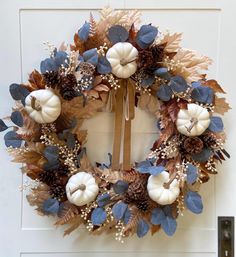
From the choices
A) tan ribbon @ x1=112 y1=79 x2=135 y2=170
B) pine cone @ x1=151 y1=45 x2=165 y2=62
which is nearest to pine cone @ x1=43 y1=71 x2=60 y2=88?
tan ribbon @ x1=112 y1=79 x2=135 y2=170

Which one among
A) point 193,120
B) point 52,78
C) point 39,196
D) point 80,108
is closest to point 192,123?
point 193,120

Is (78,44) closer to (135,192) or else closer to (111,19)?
(111,19)

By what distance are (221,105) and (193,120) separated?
142 millimetres

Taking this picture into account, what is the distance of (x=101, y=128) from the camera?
55.3 inches

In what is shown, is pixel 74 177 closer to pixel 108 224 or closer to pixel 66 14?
pixel 108 224

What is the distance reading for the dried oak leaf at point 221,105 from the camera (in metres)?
1.33

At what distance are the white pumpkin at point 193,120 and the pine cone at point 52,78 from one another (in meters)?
0.44

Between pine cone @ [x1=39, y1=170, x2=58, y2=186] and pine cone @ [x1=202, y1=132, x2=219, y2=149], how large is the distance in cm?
54

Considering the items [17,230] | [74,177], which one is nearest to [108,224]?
[74,177]

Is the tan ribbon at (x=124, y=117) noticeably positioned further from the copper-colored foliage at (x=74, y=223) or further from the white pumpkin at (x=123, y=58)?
the copper-colored foliage at (x=74, y=223)

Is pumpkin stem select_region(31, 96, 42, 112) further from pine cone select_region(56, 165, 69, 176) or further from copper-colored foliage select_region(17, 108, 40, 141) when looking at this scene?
pine cone select_region(56, 165, 69, 176)

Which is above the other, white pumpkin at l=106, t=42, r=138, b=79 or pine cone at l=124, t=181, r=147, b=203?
white pumpkin at l=106, t=42, r=138, b=79

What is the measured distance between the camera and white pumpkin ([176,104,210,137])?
127 centimetres

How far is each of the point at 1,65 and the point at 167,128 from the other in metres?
0.67
